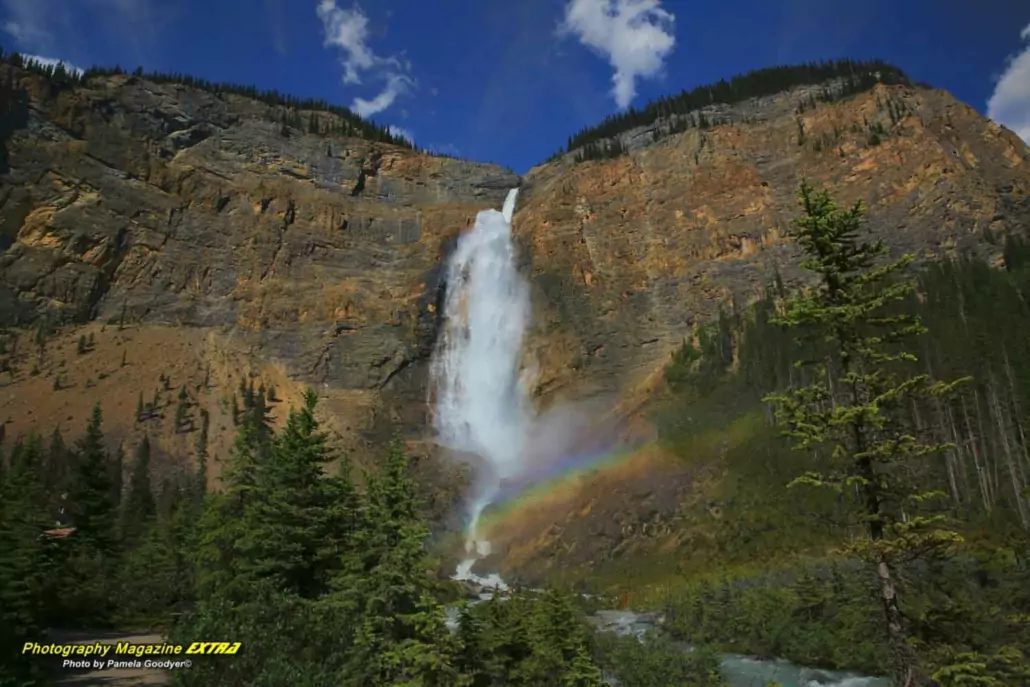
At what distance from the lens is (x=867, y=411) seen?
34.6ft

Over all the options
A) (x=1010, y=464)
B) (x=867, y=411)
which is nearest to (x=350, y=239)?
(x=1010, y=464)

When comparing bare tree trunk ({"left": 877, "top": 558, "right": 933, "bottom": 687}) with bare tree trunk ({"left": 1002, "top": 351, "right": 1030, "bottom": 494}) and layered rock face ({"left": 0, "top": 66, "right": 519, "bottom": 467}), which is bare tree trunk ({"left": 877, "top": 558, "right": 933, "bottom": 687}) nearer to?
bare tree trunk ({"left": 1002, "top": 351, "right": 1030, "bottom": 494})

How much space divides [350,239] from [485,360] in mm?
27105

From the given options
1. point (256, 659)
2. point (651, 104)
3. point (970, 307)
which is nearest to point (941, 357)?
point (970, 307)

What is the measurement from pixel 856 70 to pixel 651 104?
2991 centimetres

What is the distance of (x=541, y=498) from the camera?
2490 inches

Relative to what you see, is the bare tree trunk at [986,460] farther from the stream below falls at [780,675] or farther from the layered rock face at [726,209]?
the layered rock face at [726,209]

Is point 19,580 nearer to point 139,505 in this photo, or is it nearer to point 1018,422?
point 139,505

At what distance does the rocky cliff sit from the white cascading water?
2555 millimetres

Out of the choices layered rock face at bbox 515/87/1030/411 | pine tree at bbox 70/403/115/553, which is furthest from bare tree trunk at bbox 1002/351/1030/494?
pine tree at bbox 70/403/115/553

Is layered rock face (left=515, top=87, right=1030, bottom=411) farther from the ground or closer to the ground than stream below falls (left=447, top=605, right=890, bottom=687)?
farther from the ground

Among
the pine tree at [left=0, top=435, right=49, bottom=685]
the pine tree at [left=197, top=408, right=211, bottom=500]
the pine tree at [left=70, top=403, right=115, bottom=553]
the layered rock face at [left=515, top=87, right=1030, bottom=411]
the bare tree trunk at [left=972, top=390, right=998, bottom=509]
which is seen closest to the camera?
the pine tree at [left=0, top=435, right=49, bottom=685]

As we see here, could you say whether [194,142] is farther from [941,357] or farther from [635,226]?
[941,357]

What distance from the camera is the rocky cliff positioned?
7588 cm
